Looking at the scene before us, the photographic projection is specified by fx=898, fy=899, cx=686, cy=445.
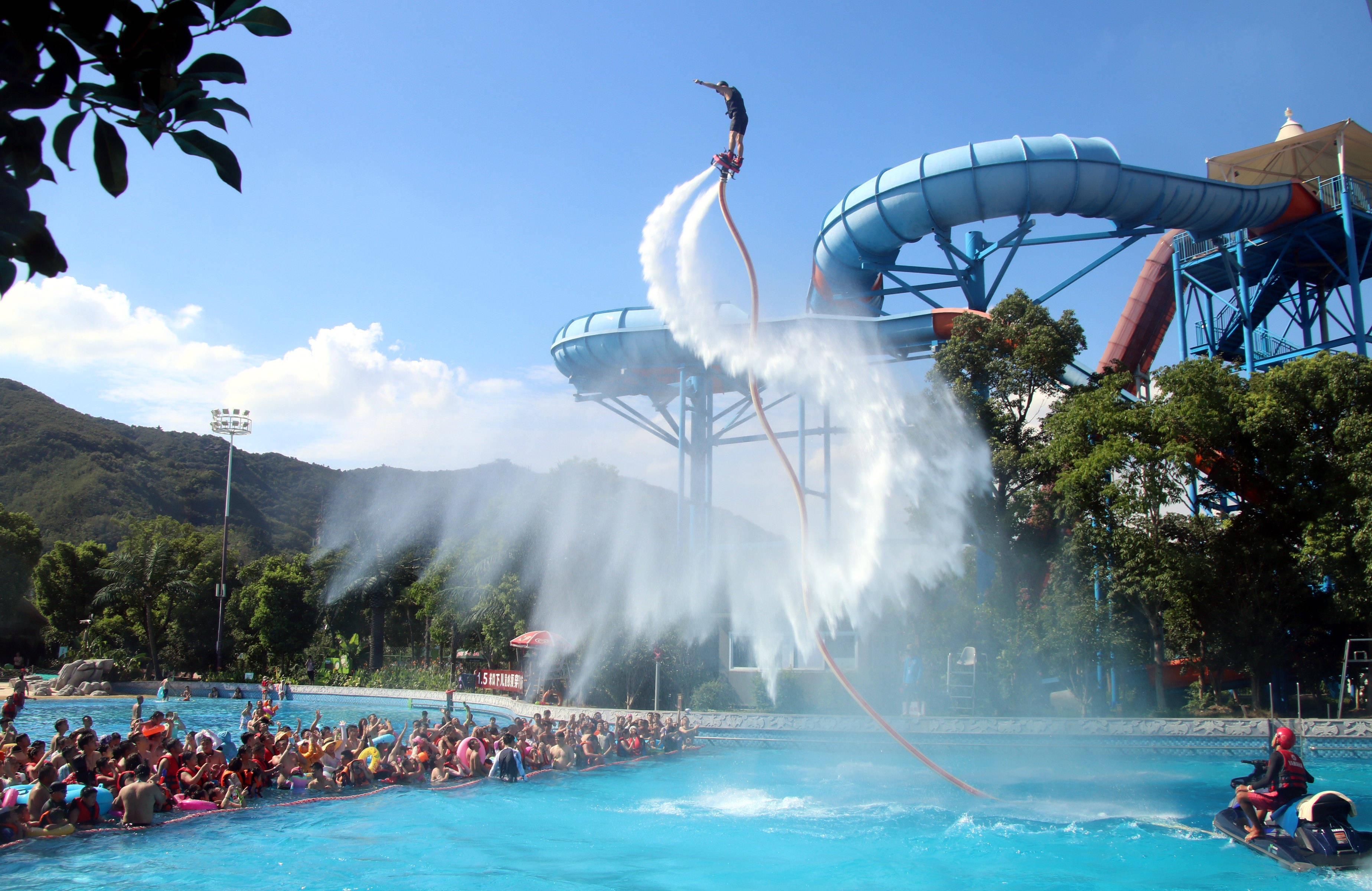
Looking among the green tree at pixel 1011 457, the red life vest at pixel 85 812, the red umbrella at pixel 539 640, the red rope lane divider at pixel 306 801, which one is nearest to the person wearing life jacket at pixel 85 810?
the red life vest at pixel 85 812

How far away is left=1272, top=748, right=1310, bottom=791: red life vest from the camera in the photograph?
1162 centimetres

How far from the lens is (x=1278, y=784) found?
11828 mm

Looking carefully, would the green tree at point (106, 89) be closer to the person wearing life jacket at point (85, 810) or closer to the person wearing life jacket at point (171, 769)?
the person wearing life jacket at point (85, 810)

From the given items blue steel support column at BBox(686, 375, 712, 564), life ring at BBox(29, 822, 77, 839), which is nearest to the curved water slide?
blue steel support column at BBox(686, 375, 712, 564)

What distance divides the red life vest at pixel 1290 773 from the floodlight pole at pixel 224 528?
48.7m

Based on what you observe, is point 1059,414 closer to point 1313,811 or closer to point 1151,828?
point 1151,828

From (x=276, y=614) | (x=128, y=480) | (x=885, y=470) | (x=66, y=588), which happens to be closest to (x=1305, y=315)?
(x=885, y=470)

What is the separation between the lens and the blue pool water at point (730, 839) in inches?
454

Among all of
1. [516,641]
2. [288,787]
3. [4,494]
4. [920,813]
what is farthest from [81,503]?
[920,813]

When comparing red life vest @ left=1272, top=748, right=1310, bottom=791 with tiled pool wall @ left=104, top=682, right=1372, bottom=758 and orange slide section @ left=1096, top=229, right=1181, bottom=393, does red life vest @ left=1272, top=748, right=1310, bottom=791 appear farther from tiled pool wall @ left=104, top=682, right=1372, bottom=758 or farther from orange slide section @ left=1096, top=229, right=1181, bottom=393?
orange slide section @ left=1096, top=229, right=1181, bottom=393

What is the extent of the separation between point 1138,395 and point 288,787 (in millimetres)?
27936

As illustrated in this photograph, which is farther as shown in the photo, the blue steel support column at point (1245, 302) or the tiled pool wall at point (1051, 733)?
the blue steel support column at point (1245, 302)

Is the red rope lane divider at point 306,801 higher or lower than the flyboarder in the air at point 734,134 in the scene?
lower

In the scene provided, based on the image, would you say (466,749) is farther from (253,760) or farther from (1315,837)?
(1315,837)
